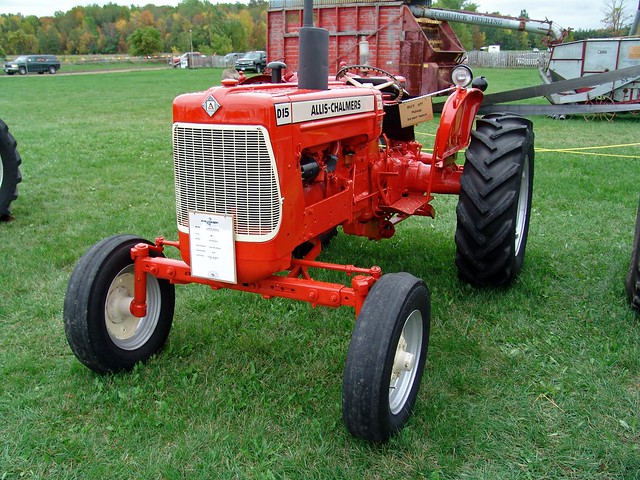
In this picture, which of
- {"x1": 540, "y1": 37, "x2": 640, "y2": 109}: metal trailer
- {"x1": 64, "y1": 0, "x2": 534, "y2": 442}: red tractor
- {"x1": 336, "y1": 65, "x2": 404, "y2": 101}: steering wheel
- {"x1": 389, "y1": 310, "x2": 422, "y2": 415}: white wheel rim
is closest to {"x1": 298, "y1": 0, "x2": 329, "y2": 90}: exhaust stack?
{"x1": 64, "y1": 0, "x2": 534, "y2": 442}: red tractor

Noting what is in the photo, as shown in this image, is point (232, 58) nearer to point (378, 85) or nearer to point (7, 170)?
point (7, 170)

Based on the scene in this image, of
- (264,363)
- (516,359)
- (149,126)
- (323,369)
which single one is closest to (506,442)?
(516,359)

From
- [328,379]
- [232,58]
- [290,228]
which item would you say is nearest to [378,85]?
[290,228]

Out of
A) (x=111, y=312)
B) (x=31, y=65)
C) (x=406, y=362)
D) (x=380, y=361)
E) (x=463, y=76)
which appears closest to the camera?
(x=380, y=361)

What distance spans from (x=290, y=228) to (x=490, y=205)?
1.69 m

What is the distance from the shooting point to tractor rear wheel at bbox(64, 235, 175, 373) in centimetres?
322

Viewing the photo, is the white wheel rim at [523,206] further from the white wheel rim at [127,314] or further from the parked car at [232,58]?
the parked car at [232,58]

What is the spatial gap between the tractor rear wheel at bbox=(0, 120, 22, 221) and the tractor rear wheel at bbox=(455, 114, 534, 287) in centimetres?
471

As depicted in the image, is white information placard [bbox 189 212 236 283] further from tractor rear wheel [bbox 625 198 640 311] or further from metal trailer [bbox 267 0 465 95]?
metal trailer [bbox 267 0 465 95]

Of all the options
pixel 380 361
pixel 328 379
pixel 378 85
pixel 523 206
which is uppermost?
pixel 378 85

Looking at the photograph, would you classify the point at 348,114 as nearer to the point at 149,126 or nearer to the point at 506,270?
the point at 506,270

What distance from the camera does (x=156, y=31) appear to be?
78.5 metres

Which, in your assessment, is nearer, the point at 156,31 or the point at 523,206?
the point at 523,206

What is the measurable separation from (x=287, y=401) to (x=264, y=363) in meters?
0.45
